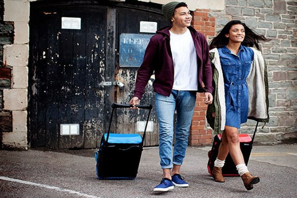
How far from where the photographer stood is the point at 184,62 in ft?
16.0

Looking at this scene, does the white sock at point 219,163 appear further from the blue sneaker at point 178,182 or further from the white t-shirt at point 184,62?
the white t-shirt at point 184,62

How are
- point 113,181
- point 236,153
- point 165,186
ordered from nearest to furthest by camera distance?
point 165,186
point 236,153
point 113,181

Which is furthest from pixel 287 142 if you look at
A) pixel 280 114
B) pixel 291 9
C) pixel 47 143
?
pixel 47 143

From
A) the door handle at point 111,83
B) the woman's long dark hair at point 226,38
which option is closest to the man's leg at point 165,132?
the woman's long dark hair at point 226,38

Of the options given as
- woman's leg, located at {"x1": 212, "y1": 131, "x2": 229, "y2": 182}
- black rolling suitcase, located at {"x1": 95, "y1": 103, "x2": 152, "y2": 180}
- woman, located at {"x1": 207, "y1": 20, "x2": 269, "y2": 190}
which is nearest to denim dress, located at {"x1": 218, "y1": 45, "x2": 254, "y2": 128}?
woman, located at {"x1": 207, "y1": 20, "x2": 269, "y2": 190}

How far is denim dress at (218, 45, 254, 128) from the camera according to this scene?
202 inches

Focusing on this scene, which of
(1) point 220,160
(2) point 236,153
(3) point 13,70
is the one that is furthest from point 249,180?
(3) point 13,70

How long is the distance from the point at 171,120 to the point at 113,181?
96 centimetres

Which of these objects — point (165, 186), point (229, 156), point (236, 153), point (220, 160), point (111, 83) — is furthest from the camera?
point (111, 83)

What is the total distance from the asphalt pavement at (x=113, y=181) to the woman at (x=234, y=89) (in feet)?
1.17

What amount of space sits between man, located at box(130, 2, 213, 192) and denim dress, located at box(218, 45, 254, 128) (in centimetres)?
24

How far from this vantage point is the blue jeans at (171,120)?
15.8ft

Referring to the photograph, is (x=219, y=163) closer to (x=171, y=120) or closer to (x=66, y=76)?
(x=171, y=120)

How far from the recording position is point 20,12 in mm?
6992
